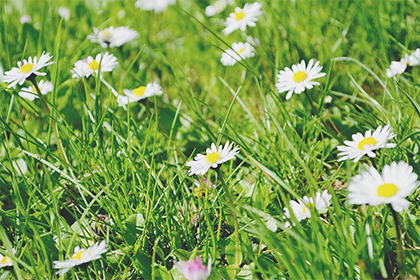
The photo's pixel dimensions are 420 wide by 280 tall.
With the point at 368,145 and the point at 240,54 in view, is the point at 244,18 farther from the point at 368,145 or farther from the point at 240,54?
the point at 368,145

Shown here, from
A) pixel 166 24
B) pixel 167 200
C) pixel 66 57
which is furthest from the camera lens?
pixel 166 24

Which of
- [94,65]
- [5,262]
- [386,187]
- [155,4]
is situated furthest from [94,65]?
[386,187]

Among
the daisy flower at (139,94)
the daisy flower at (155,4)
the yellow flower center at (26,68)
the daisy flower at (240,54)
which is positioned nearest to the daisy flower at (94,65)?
the daisy flower at (139,94)

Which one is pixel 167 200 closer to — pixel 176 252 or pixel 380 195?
pixel 176 252

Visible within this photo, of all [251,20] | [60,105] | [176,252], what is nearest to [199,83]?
[251,20]

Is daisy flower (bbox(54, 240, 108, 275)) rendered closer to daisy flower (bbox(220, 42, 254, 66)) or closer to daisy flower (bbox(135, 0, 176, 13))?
daisy flower (bbox(220, 42, 254, 66))

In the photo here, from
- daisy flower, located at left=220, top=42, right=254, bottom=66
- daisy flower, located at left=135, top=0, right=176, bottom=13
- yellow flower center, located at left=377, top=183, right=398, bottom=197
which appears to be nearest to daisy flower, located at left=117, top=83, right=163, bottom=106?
daisy flower, located at left=220, top=42, right=254, bottom=66

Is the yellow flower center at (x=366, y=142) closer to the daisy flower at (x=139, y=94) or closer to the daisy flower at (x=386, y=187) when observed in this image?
the daisy flower at (x=386, y=187)
